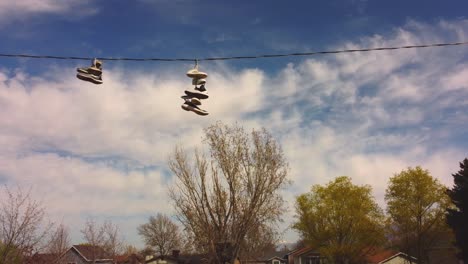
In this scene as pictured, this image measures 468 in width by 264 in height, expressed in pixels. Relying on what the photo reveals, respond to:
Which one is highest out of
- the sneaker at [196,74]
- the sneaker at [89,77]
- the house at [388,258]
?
the sneaker at [196,74]

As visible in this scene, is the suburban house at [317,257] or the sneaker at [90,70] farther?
the suburban house at [317,257]

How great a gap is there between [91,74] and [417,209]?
36527 millimetres

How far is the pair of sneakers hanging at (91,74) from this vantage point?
264 inches

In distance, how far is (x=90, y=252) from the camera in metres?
48.5

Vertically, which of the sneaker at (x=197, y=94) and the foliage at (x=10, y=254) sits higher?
the sneaker at (x=197, y=94)

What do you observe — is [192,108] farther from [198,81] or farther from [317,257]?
[317,257]

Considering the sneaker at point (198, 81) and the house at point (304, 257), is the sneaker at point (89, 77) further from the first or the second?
the house at point (304, 257)

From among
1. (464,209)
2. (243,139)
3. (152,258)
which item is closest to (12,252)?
(243,139)

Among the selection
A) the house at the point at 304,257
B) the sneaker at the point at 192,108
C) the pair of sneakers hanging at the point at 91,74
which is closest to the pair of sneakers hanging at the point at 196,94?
the sneaker at the point at 192,108

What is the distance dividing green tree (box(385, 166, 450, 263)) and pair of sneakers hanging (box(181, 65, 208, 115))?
114 feet

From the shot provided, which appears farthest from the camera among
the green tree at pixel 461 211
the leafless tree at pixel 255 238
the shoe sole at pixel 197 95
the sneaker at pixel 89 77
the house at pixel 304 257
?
the house at pixel 304 257

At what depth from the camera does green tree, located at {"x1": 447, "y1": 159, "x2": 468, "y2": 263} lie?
3031 centimetres

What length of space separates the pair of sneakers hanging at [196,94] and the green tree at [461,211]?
30.0 m

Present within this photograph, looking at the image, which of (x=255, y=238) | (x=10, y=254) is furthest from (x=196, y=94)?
(x=255, y=238)
